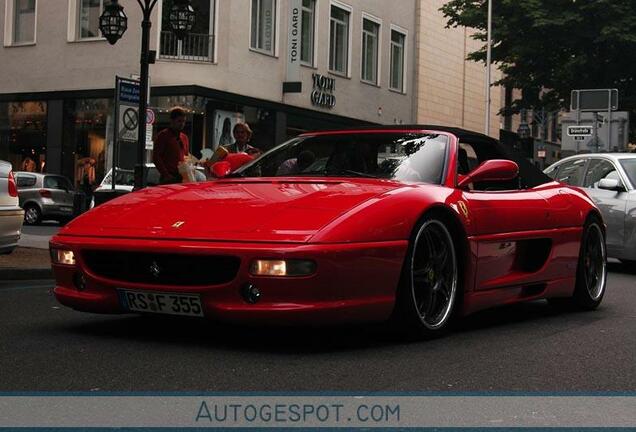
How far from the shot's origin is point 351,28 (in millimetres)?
33594

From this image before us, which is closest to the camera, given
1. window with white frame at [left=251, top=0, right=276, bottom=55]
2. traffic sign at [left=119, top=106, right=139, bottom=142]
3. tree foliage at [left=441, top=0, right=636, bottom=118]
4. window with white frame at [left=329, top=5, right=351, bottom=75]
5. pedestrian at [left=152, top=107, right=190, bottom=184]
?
pedestrian at [left=152, top=107, right=190, bottom=184]

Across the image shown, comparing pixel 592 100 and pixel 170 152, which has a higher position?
pixel 592 100

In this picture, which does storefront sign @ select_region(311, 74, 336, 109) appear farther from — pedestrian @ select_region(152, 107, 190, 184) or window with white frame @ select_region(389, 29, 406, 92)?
pedestrian @ select_region(152, 107, 190, 184)

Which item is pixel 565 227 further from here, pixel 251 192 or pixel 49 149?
pixel 49 149

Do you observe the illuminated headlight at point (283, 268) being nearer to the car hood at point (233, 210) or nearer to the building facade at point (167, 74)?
the car hood at point (233, 210)

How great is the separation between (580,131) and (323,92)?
10.5 metres

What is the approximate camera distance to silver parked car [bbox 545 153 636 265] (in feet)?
40.3

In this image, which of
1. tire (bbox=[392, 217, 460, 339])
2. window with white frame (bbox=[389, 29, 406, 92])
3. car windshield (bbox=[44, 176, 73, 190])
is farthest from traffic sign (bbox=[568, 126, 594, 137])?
tire (bbox=[392, 217, 460, 339])

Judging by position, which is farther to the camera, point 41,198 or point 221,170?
point 41,198

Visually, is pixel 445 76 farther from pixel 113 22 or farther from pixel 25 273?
pixel 25 273

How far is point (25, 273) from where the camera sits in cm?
970

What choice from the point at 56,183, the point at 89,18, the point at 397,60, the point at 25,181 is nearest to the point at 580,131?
the point at 56,183

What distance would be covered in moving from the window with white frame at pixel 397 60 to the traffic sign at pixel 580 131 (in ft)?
44.6

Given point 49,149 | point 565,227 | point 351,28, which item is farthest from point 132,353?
point 351,28
